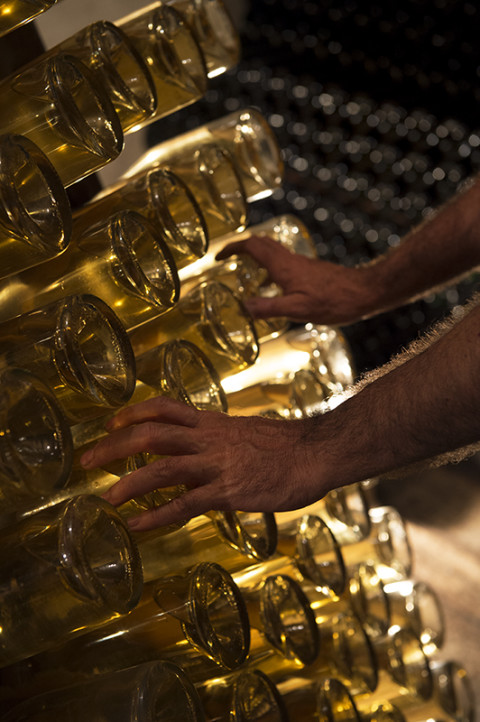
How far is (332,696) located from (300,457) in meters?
0.32

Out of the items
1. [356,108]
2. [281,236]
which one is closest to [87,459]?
[281,236]

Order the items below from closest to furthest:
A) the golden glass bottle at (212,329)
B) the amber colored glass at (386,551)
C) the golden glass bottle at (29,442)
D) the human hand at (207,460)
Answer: the golden glass bottle at (29,442) → the human hand at (207,460) → the golden glass bottle at (212,329) → the amber colored glass at (386,551)

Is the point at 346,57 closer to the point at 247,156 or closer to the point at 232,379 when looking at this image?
the point at 247,156

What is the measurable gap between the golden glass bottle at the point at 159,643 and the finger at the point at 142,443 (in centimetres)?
12

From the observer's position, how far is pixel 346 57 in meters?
1.99

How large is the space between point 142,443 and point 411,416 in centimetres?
22

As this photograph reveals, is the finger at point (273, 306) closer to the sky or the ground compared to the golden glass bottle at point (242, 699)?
closer to the sky

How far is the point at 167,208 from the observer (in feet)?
2.77

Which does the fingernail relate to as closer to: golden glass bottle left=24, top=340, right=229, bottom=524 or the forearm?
golden glass bottle left=24, top=340, right=229, bottom=524

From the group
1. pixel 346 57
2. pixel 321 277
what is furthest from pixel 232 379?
pixel 346 57

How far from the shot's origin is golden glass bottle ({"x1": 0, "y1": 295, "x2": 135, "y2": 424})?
2.08ft

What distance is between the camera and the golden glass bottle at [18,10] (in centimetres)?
68

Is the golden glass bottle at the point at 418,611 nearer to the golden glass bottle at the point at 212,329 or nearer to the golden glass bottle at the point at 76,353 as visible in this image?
the golden glass bottle at the point at 212,329

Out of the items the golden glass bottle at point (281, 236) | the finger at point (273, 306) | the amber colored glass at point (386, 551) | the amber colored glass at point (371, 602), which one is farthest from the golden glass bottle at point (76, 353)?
the amber colored glass at point (386, 551)
